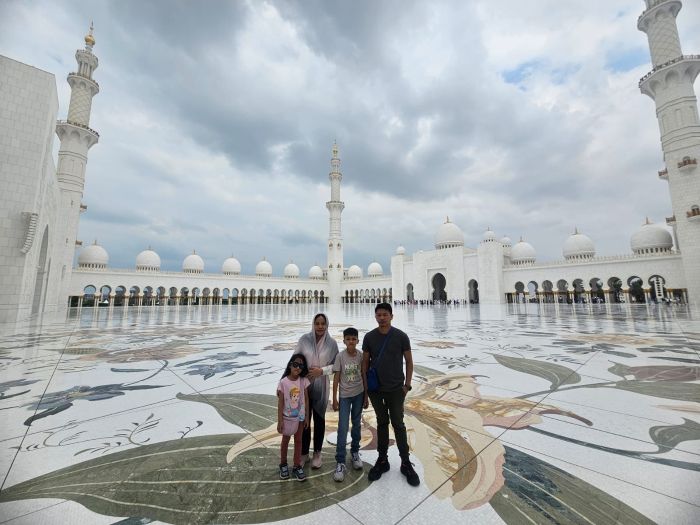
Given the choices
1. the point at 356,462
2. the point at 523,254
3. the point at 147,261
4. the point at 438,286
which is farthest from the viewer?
the point at 438,286

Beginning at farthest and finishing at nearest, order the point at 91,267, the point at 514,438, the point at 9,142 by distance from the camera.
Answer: the point at 91,267 → the point at 9,142 → the point at 514,438

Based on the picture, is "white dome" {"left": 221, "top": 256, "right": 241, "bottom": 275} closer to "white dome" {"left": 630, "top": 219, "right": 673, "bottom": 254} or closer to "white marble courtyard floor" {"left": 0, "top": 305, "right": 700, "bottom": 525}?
"white marble courtyard floor" {"left": 0, "top": 305, "right": 700, "bottom": 525}

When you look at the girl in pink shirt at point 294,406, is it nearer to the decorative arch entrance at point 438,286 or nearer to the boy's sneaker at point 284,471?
the boy's sneaker at point 284,471

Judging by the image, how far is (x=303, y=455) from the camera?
5.99 feet

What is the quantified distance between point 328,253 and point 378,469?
37726 millimetres

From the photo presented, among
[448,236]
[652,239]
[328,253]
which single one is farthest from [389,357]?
[328,253]

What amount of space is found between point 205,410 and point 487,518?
212 centimetres

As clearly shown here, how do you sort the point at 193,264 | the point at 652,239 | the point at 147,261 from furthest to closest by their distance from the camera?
the point at 193,264 → the point at 147,261 → the point at 652,239

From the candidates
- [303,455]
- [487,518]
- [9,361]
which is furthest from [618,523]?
[9,361]

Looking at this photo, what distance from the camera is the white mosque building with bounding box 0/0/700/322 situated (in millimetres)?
9070

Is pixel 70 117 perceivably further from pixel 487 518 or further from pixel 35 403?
pixel 487 518

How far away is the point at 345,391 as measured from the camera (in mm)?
1832

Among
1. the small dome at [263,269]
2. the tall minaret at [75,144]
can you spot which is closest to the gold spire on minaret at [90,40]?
the tall minaret at [75,144]

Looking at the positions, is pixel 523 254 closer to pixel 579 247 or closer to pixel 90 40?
pixel 579 247
